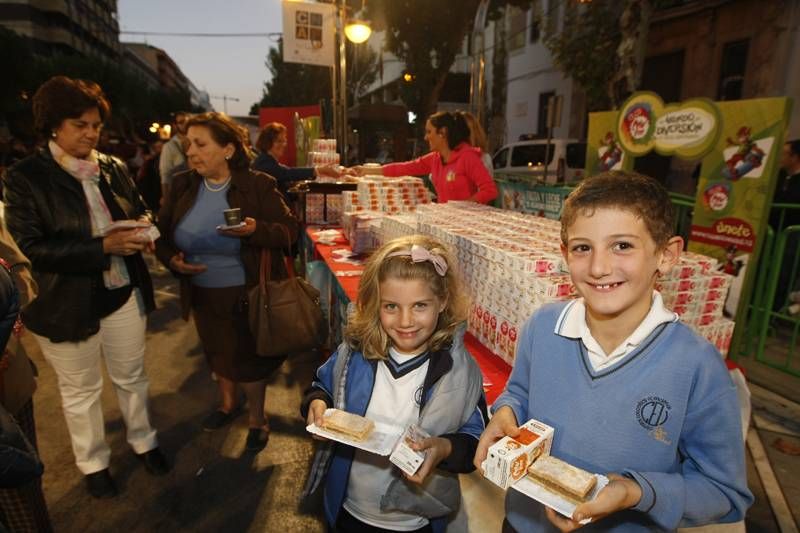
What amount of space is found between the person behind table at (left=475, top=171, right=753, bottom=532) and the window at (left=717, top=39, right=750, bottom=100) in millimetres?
15750

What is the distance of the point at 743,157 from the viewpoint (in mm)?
4469

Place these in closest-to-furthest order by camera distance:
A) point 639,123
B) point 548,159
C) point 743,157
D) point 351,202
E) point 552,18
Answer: point 743,157 → point 351,202 → point 639,123 → point 548,159 → point 552,18

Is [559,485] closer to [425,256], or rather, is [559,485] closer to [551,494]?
[551,494]

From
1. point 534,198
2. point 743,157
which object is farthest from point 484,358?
point 534,198

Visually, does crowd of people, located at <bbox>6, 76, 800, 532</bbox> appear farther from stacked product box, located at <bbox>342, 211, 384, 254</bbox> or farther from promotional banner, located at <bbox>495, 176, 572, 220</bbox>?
promotional banner, located at <bbox>495, 176, 572, 220</bbox>

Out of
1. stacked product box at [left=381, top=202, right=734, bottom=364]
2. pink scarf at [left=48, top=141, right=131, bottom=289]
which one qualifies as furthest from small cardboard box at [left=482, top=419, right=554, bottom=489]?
pink scarf at [left=48, top=141, right=131, bottom=289]

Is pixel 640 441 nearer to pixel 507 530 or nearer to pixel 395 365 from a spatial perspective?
pixel 507 530

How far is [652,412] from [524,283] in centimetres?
97

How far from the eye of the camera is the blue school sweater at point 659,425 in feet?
3.92

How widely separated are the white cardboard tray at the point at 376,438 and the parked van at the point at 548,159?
12273 millimetres

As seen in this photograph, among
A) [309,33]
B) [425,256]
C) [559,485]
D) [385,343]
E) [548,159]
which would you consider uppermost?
[309,33]

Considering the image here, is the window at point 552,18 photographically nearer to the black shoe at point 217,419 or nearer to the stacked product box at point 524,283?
the stacked product box at point 524,283

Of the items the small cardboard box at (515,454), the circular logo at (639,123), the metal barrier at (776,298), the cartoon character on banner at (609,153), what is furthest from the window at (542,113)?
the small cardboard box at (515,454)

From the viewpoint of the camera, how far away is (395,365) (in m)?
1.82
